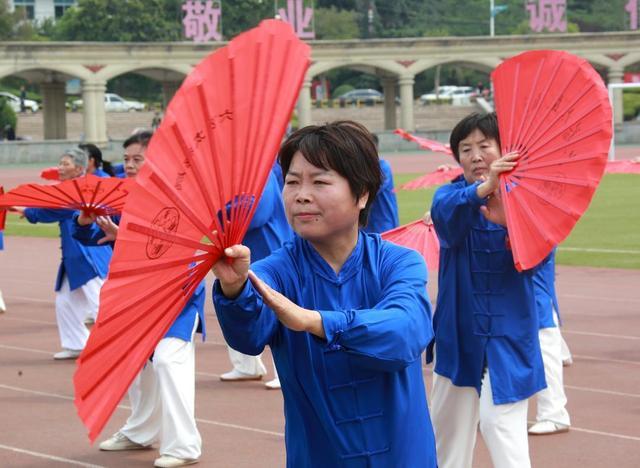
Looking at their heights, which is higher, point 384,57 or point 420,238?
point 384,57

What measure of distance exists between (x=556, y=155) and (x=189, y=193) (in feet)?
8.35

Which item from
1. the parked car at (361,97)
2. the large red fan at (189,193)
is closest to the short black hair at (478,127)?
the large red fan at (189,193)

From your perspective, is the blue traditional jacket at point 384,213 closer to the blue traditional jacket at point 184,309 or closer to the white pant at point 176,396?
the blue traditional jacket at point 184,309

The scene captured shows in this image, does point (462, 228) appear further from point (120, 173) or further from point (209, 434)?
point (120, 173)

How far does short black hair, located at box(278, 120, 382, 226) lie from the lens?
3.14 m

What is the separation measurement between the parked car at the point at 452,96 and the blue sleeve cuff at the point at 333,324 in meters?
66.2

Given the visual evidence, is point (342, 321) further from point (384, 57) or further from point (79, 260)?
point (384, 57)

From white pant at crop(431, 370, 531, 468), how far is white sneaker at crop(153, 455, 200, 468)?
1681 millimetres

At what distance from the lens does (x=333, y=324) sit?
9.86ft

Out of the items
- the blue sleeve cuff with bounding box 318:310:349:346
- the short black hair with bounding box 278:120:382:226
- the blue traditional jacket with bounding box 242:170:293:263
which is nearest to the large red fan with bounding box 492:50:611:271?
the short black hair with bounding box 278:120:382:226

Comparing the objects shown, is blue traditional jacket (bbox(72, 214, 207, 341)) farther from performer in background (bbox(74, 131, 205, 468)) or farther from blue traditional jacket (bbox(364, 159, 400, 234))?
blue traditional jacket (bbox(364, 159, 400, 234))

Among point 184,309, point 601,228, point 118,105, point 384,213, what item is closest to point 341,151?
point 184,309

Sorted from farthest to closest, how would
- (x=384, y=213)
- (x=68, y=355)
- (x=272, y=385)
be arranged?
(x=68, y=355) → (x=384, y=213) → (x=272, y=385)

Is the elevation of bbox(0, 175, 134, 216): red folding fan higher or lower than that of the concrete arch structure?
lower
